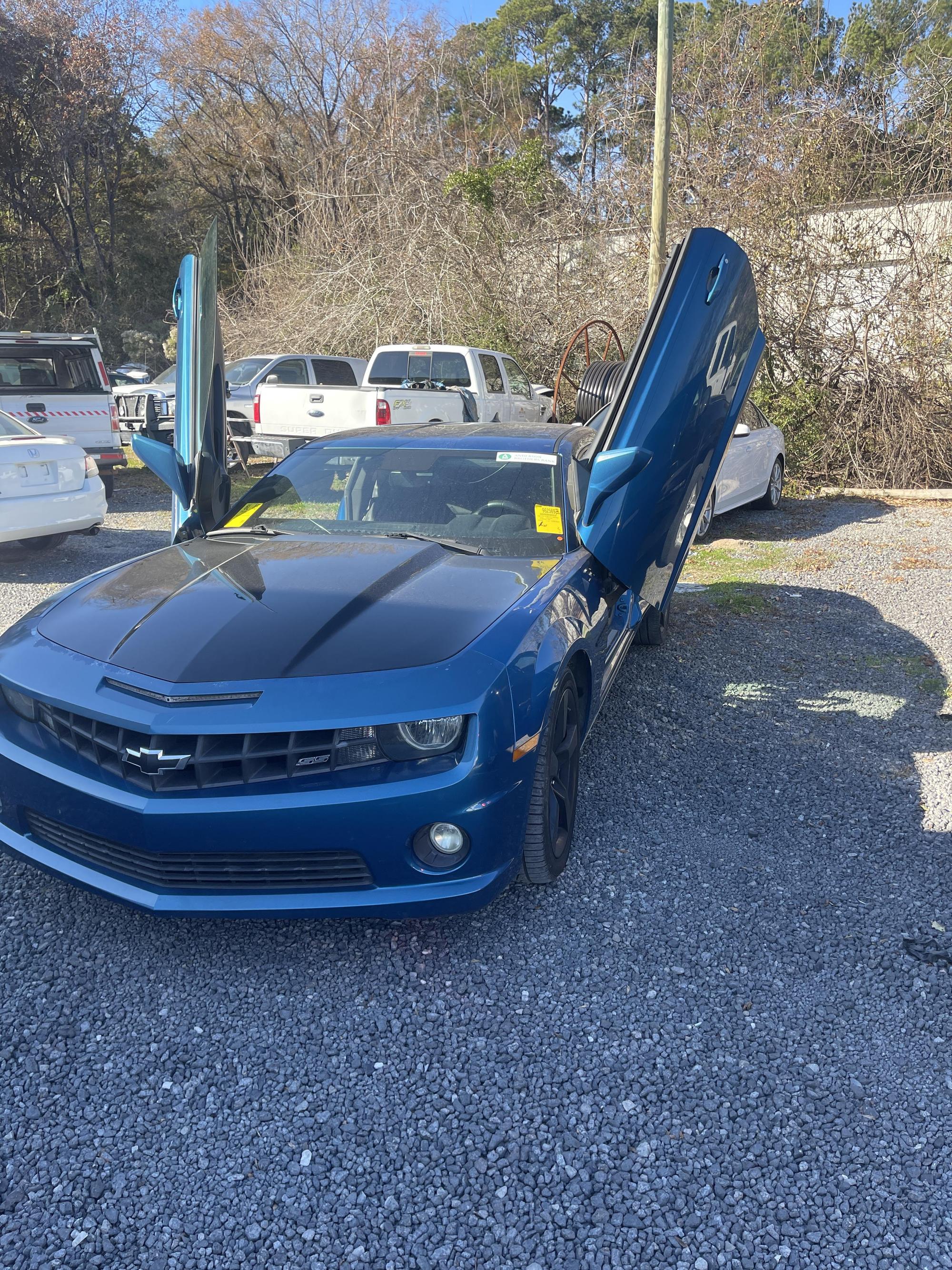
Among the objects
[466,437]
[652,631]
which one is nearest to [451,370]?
[652,631]

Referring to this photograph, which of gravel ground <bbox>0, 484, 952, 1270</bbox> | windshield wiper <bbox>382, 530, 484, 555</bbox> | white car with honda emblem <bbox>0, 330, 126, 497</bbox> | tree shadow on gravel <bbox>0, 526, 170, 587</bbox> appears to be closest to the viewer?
gravel ground <bbox>0, 484, 952, 1270</bbox>

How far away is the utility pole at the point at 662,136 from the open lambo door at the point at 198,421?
7.94 meters

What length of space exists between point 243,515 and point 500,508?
48.5 inches

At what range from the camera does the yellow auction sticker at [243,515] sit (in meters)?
4.48

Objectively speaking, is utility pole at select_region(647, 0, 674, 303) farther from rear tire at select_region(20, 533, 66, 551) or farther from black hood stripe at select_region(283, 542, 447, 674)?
black hood stripe at select_region(283, 542, 447, 674)

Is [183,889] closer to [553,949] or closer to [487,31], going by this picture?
[553,949]

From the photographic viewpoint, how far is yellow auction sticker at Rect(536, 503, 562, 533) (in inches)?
159

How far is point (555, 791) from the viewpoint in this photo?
3.38 m

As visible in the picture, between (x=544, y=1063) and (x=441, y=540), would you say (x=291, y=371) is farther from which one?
(x=544, y=1063)

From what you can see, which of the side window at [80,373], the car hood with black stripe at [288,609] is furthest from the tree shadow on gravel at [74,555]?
the car hood with black stripe at [288,609]

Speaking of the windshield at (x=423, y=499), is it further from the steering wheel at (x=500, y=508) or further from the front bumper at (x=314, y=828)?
the front bumper at (x=314, y=828)

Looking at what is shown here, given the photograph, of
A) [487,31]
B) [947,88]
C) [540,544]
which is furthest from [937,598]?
[487,31]

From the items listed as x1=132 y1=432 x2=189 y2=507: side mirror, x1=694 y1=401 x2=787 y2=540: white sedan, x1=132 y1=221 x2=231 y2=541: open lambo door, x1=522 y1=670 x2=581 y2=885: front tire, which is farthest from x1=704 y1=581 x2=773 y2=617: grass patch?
x1=132 y1=432 x2=189 y2=507: side mirror

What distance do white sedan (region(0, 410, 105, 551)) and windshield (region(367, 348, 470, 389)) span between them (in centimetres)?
599
